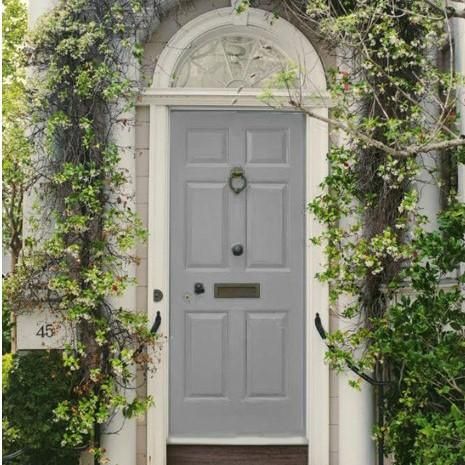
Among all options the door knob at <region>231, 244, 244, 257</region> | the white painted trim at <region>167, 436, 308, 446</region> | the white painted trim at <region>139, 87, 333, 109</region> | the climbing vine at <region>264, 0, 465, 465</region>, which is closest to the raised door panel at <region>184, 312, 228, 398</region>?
the white painted trim at <region>167, 436, 308, 446</region>

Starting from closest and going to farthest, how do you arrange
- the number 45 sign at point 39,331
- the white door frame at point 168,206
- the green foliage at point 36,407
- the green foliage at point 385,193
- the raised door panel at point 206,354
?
the green foliage at point 385,193, the green foliage at point 36,407, the number 45 sign at point 39,331, the white door frame at point 168,206, the raised door panel at point 206,354

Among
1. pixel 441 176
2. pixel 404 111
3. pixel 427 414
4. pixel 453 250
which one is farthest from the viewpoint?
pixel 441 176

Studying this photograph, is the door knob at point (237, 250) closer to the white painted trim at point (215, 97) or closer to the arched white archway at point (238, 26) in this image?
the white painted trim at point (215, 97)

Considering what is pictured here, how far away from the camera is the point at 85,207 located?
506cm

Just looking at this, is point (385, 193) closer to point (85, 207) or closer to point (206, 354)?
point (206, 354)

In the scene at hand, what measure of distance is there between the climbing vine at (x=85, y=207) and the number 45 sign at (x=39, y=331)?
7cm

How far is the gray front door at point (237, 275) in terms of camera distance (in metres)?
5.38

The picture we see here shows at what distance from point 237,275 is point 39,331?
1285 mm

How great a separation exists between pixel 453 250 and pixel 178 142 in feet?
6.66

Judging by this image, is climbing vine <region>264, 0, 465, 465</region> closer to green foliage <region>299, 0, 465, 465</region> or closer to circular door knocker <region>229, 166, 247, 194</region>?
green foliage <region>299, 0, 465, 465</region>

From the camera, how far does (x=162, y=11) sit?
17.3 feet

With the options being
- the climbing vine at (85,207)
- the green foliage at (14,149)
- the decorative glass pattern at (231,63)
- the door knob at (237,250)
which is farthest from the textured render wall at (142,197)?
the green foliage at (14,149)

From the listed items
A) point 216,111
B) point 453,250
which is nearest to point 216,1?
point 216,111

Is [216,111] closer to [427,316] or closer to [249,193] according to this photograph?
[249,193]
